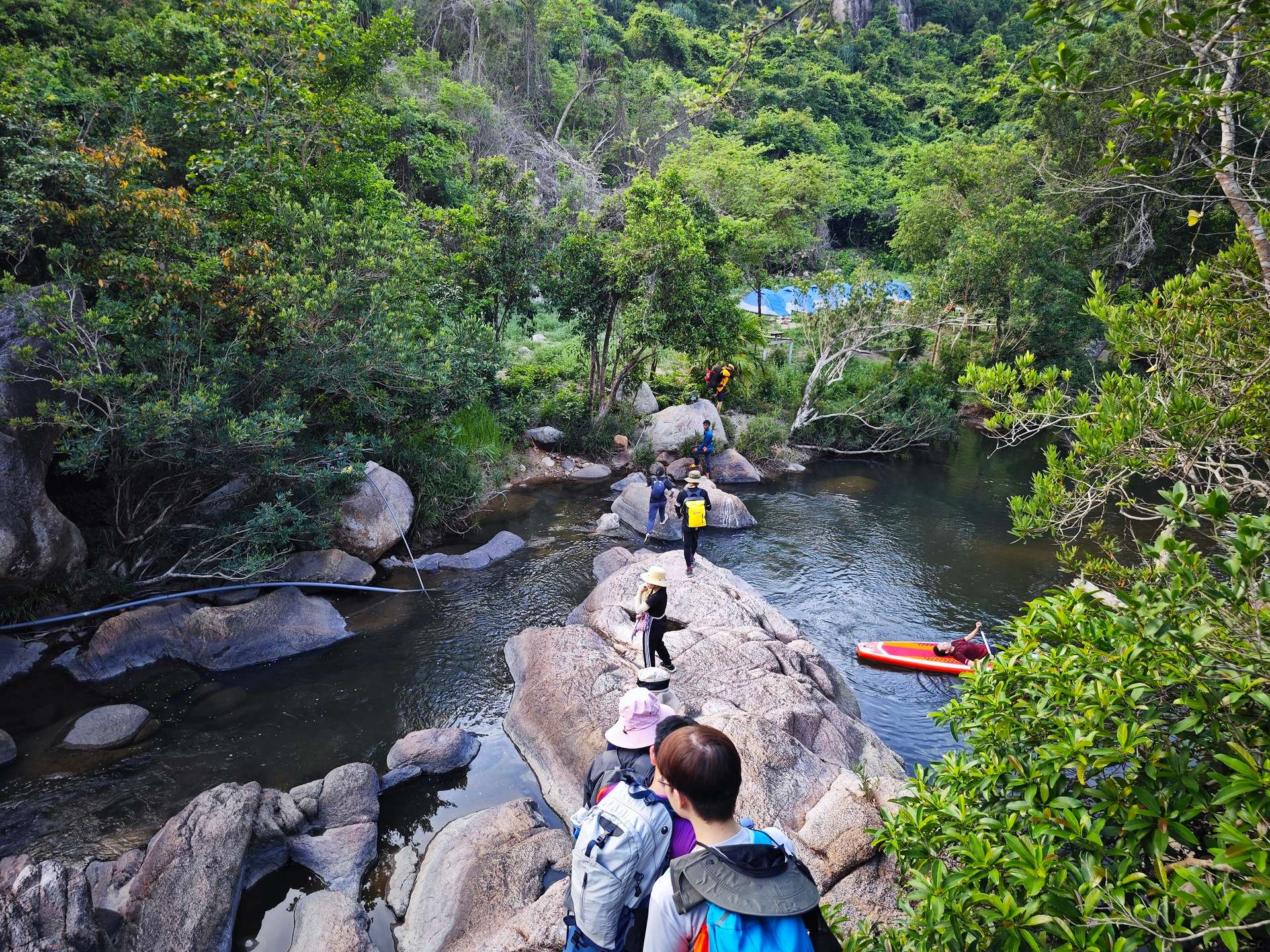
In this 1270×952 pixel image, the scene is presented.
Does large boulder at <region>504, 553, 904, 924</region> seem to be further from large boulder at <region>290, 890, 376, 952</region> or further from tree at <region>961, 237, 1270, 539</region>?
tree at <region>961, 237, 1270, 539</region>

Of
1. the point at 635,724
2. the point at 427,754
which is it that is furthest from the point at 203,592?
the point at 635,724

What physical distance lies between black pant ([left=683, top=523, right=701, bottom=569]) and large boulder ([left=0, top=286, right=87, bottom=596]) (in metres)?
8.66

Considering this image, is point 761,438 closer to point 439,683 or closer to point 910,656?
point 910,656

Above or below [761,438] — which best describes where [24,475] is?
above

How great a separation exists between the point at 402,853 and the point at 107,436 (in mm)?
6632

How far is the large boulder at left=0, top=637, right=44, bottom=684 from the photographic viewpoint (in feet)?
28.7

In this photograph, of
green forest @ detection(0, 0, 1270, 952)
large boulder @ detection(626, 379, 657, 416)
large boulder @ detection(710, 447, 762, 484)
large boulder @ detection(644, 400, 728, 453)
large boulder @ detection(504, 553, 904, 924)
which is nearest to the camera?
green forest @ detection(0, 0, 1270, 952)

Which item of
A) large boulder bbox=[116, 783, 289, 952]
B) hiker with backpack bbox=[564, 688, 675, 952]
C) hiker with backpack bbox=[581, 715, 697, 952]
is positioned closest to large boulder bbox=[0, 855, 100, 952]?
large boulder bbox=[116, 783, 289, 952]

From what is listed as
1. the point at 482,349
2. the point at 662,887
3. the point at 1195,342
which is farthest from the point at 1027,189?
the point at 662,887

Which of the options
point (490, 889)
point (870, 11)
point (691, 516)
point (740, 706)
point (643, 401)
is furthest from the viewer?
point (870, 11)

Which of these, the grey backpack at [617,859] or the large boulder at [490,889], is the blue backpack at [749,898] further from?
the large boulder at [490,889]

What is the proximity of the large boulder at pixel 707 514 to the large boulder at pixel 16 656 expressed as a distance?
33.0ft

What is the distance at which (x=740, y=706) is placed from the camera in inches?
298

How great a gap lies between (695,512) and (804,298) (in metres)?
14.6
